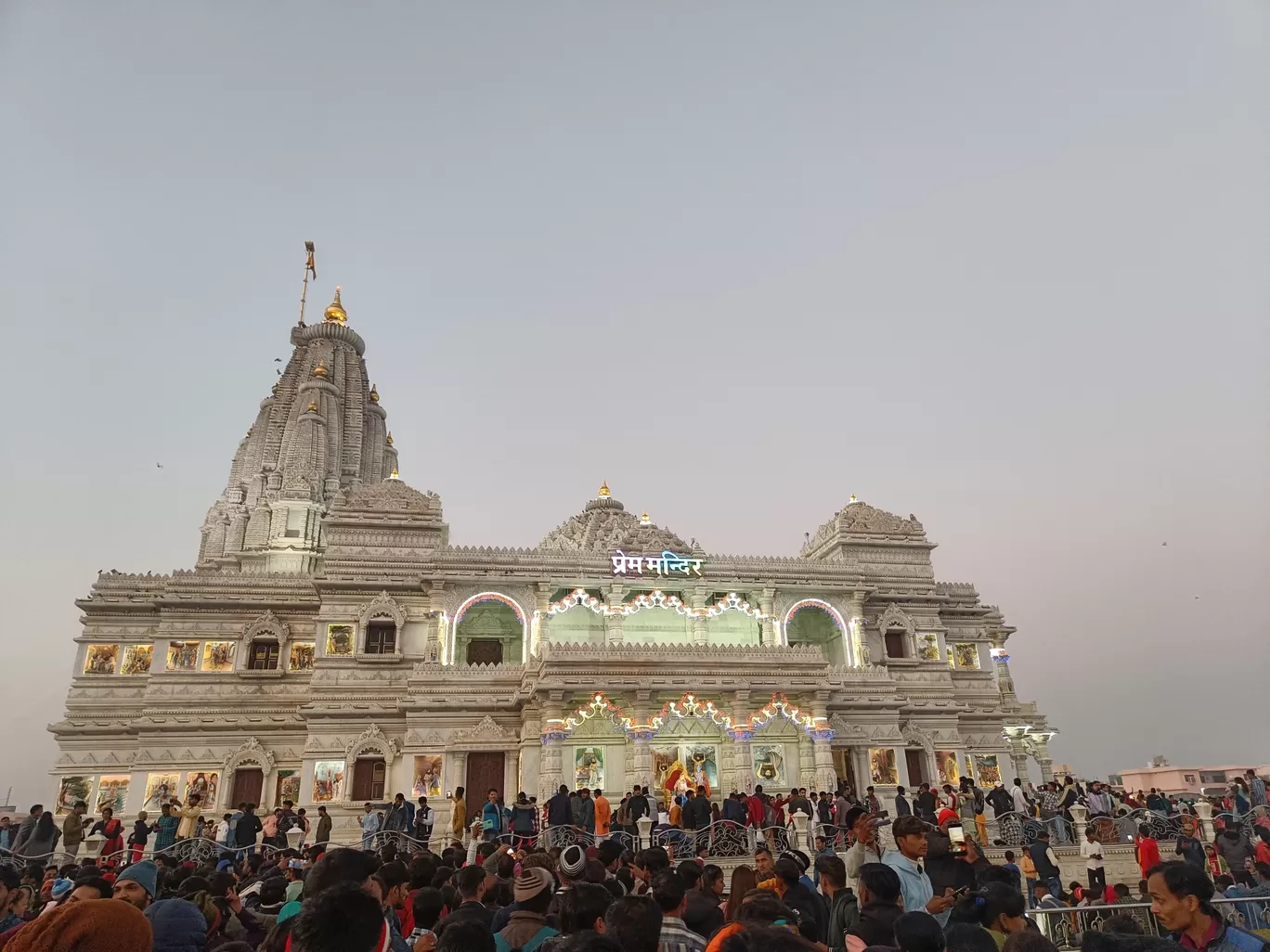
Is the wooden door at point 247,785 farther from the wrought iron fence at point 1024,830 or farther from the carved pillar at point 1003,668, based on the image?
the carved pillar at point 1003,668

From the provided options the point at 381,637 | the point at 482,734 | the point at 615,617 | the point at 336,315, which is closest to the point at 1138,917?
the point at 482,734

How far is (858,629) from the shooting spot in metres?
36.7

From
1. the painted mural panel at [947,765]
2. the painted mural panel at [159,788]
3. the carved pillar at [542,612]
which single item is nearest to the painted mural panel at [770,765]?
the painted mural panel at [947,765]

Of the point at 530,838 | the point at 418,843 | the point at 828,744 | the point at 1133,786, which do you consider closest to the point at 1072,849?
the point at 828,744

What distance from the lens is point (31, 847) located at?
1870cm

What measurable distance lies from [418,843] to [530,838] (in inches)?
103

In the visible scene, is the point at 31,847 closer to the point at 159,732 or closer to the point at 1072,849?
the point at 159,732

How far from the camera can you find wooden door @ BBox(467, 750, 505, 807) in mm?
29859

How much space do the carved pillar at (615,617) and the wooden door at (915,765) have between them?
13.3m

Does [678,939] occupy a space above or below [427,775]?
below

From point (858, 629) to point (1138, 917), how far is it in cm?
2685

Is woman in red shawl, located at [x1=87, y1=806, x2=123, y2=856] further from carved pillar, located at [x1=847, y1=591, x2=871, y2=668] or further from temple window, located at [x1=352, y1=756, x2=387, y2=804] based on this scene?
carved pillar, located at [x1=847, y1=591, x2=871, y2=668]

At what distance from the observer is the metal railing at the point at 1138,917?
9125 millimetres

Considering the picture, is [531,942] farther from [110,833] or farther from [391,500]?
[391,500]
